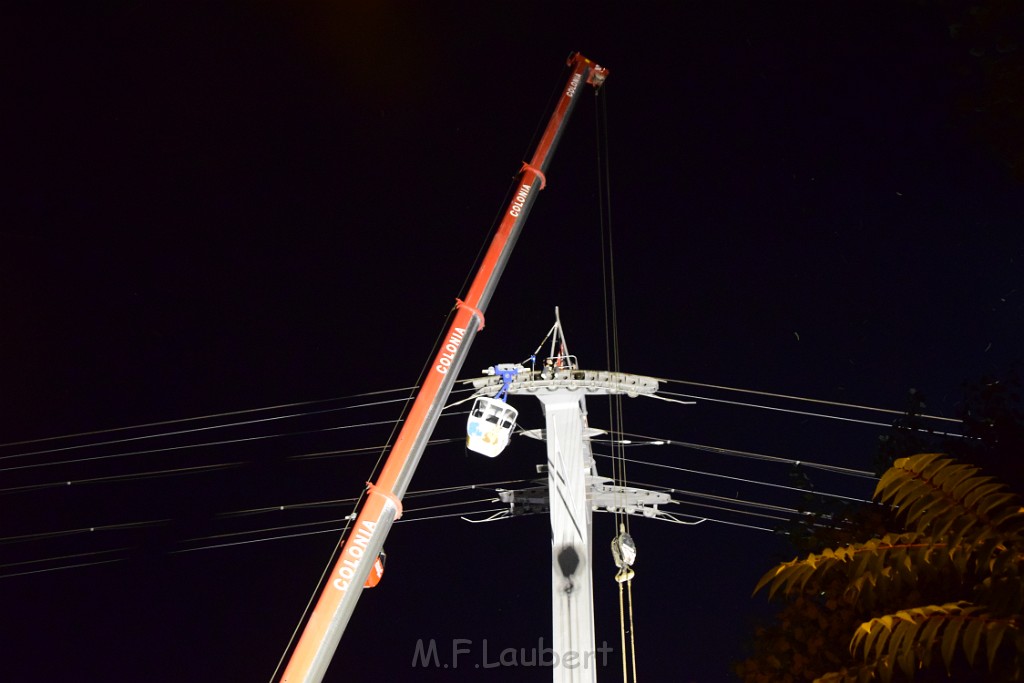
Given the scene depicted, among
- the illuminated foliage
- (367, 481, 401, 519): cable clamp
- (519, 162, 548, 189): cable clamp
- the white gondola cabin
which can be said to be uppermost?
(519, 162, 548, 189): cable clamp

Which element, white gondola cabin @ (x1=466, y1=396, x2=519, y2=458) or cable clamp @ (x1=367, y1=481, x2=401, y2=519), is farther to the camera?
white gondola cabin @ (x1=466, y1=396, x2=519, y2=458)

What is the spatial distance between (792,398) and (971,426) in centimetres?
755

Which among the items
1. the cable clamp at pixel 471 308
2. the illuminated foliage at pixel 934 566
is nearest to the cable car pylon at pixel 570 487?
the cable clamp at pixel 471 308

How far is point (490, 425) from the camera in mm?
18234

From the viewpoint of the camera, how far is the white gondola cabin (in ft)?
59.7

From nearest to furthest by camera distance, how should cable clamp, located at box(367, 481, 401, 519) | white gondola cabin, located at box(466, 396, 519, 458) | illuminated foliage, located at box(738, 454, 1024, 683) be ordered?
illuminated foliage, located at box(738, 454, 1024, 683)
cable clamp, located at box(367, 481, 401, 519)
white gondola cabin, located at box(466, 396, 519, 458)

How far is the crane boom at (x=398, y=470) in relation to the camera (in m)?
12.9

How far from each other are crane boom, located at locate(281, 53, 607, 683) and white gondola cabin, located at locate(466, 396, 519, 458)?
2522 mm

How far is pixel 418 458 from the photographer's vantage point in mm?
14359

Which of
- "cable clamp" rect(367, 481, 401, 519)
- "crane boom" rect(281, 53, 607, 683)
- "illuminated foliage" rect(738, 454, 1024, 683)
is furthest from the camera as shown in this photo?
"cable clamp" rect(367, 481, 401, 519)

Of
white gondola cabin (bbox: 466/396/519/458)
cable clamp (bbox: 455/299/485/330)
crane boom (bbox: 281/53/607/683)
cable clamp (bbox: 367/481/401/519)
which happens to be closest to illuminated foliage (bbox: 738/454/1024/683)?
crane boom (bbox: 281/53/607/683)

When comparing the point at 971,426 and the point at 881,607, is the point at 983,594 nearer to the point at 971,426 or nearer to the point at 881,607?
the point at 881,607

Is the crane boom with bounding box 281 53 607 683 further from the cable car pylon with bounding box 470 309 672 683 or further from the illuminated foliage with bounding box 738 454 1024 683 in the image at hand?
the illuminated foliage with bounding box 738 454 1024 683

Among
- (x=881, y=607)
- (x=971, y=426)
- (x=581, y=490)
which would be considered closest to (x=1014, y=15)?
(x=881, y=607)
